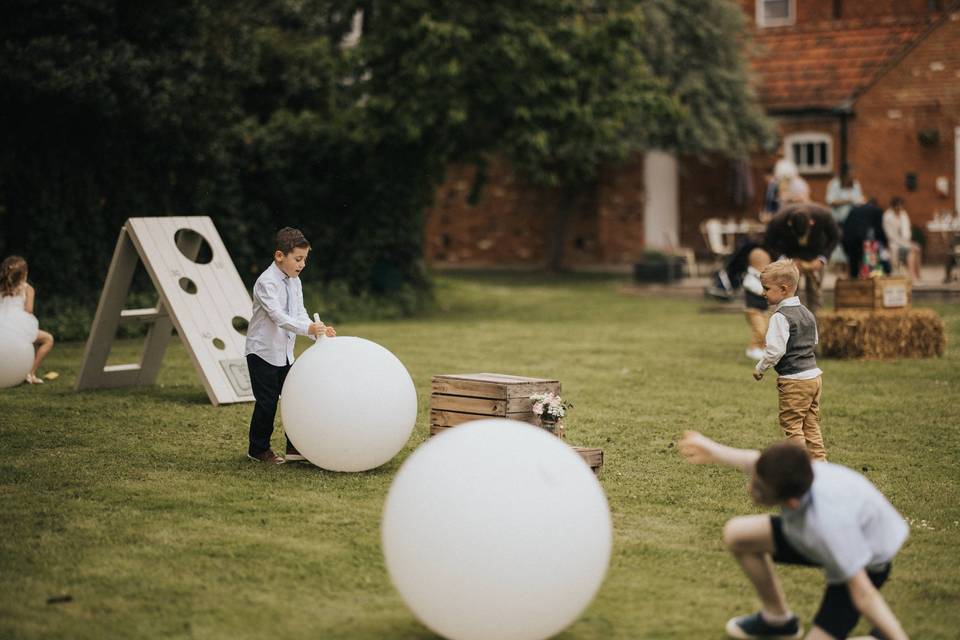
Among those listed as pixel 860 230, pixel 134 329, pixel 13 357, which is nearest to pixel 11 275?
pixel 13 357

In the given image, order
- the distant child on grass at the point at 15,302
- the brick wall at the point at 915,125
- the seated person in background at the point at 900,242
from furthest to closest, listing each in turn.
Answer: the brick wall at the point at 915,125 → the seated person in background at the point at 900,242 → the distant child on grass at the point at 15,302

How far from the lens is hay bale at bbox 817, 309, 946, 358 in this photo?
1505 centimetres

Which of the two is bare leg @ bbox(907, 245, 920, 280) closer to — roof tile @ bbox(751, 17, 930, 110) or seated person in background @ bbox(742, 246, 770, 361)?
roof tile @ bbox(751, 17, 930, 110)

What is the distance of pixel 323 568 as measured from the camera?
253 inches

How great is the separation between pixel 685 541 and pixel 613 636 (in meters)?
1.64

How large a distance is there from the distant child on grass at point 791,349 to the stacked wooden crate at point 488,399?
1.38 metres

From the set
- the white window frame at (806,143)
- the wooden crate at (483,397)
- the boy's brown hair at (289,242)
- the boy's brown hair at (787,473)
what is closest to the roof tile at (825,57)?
the white window frame at (806,143)

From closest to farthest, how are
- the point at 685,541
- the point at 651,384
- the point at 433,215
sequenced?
1. the point at 685,541
2. the point at 651,384
3. the point at 433,215

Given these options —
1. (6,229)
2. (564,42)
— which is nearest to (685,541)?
(6,229)

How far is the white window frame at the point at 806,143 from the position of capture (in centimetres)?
3173

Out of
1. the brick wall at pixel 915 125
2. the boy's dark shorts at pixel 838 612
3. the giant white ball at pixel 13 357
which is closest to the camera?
the boy's dark shorts at pixel 838 612

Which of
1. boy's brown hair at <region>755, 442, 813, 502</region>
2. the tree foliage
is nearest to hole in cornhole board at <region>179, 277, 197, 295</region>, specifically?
the tree foliage

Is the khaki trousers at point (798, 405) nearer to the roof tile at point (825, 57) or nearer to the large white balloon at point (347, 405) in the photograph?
the large white balloon at point (347, 405)

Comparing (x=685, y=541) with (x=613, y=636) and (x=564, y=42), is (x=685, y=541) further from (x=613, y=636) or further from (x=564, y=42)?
(x=564, y=42)
